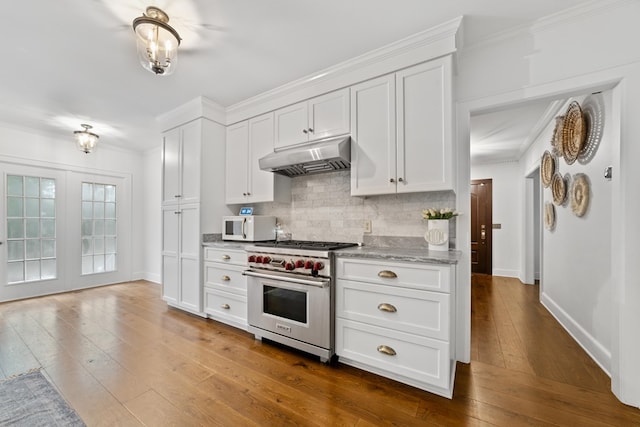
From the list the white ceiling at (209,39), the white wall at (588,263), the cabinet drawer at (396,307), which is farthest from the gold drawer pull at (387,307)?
the white ceiling at (209,39)

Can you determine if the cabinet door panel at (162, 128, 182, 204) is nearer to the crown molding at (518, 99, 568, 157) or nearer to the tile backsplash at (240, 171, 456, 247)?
the tile backsplash at (240, 171, 456, 247)

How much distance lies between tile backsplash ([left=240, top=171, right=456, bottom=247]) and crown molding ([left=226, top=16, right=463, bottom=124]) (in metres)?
0.88

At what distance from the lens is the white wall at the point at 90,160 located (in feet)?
13.4

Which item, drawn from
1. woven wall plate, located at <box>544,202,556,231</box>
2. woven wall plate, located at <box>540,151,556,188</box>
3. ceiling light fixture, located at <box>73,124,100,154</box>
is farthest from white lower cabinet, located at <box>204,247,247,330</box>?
woven wall plate, located at <box>540,151,556,188</box>

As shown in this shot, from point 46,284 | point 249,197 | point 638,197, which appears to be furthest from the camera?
point 46,284

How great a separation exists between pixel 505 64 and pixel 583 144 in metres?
1.25

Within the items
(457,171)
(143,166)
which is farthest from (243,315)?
(143,166)

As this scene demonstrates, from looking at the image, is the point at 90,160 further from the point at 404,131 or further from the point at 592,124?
the point at 592,124

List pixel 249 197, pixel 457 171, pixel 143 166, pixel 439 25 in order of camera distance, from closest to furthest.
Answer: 1. pixel 439 25
2. pixel 457 171
3. pixel 249 197
4. pixel 143 166

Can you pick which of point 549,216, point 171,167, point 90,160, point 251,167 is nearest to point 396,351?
point 251,167

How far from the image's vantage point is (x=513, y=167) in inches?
229

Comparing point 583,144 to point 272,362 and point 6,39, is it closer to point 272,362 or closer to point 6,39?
point 272,362

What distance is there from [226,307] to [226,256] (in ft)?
1.85

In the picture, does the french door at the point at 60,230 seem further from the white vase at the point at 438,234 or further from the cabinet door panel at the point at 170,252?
the white vase at the point at 438,234
